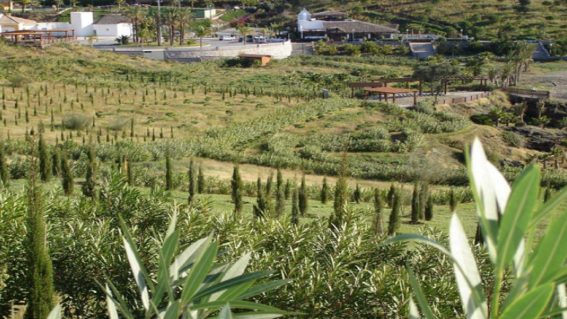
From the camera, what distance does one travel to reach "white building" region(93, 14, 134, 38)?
66.8 metres

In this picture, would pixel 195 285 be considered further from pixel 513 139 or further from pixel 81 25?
pixel 81 25

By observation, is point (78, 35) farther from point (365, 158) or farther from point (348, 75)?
point (365, 158)

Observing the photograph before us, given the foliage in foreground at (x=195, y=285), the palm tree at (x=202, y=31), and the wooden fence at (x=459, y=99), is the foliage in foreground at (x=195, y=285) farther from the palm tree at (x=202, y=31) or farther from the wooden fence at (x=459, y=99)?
the palm tree at (x=202, y=31)

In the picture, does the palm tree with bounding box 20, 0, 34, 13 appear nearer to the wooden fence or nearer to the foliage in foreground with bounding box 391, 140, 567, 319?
the wooden fence

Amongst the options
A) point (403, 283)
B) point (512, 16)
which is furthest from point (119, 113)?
point (512, 16)

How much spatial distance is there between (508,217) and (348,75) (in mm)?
48819

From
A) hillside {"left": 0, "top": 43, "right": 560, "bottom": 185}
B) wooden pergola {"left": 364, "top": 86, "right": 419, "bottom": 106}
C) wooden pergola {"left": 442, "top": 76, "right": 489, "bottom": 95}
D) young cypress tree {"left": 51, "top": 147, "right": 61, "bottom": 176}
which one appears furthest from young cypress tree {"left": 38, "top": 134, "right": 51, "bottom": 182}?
wooden pergola {"left": 442, "top": 76, "right": 489, "bottom": 95}

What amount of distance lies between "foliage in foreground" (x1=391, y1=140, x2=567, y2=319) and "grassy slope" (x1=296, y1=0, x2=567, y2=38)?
215 ft

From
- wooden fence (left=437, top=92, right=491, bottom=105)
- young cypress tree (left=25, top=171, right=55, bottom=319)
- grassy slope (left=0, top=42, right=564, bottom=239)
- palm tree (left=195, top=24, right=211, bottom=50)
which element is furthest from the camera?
palm tree (left=195, top=24, right=211, bottom=50)

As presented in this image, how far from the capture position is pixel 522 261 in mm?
2758

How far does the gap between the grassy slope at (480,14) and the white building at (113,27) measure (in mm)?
26926

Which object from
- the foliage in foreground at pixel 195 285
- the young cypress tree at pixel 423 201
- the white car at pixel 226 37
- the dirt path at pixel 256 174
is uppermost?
the white car at pixel 226 37

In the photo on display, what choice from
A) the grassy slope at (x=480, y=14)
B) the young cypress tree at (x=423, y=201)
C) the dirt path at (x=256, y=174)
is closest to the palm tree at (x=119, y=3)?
the grassy slope at (x=480, y=14)

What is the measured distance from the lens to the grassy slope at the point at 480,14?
218ft
